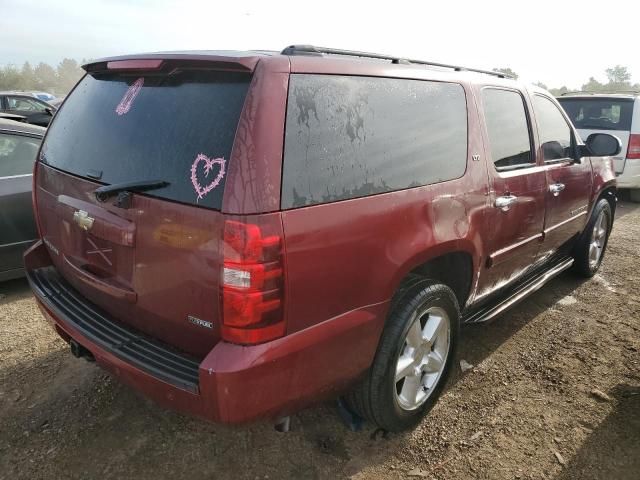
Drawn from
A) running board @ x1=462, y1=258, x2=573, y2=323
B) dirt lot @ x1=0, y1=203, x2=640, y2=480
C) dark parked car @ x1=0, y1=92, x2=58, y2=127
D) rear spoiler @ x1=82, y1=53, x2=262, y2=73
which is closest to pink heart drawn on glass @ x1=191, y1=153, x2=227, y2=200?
rear spoiler @ x1=82, y1=53, x2=262, y2=73

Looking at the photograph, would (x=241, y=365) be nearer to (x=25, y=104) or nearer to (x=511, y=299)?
(x=511, y=299)

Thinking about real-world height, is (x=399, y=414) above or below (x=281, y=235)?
below

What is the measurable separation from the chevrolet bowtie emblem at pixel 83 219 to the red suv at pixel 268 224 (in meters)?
0.01

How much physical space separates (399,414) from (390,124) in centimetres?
141

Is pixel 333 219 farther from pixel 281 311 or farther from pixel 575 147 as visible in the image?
pixel 575 147

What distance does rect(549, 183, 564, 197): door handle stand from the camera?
137 inches

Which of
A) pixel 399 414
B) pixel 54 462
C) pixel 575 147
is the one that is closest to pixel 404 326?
pixel 399 414

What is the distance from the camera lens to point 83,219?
2133mm

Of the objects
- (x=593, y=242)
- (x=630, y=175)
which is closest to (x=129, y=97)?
(x=593, y=242)

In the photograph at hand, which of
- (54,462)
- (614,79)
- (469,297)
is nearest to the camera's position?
(54,462)

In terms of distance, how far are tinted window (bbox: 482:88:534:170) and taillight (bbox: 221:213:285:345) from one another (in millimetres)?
1743

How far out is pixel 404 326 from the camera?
2279 mm

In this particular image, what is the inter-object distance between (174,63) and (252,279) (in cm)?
96

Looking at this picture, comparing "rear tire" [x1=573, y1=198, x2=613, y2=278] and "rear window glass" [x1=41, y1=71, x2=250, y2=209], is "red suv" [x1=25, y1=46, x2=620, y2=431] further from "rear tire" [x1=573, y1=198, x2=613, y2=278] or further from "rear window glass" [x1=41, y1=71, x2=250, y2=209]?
"rear tire" [x1=573, y1=198, x2=613, y2=278]
